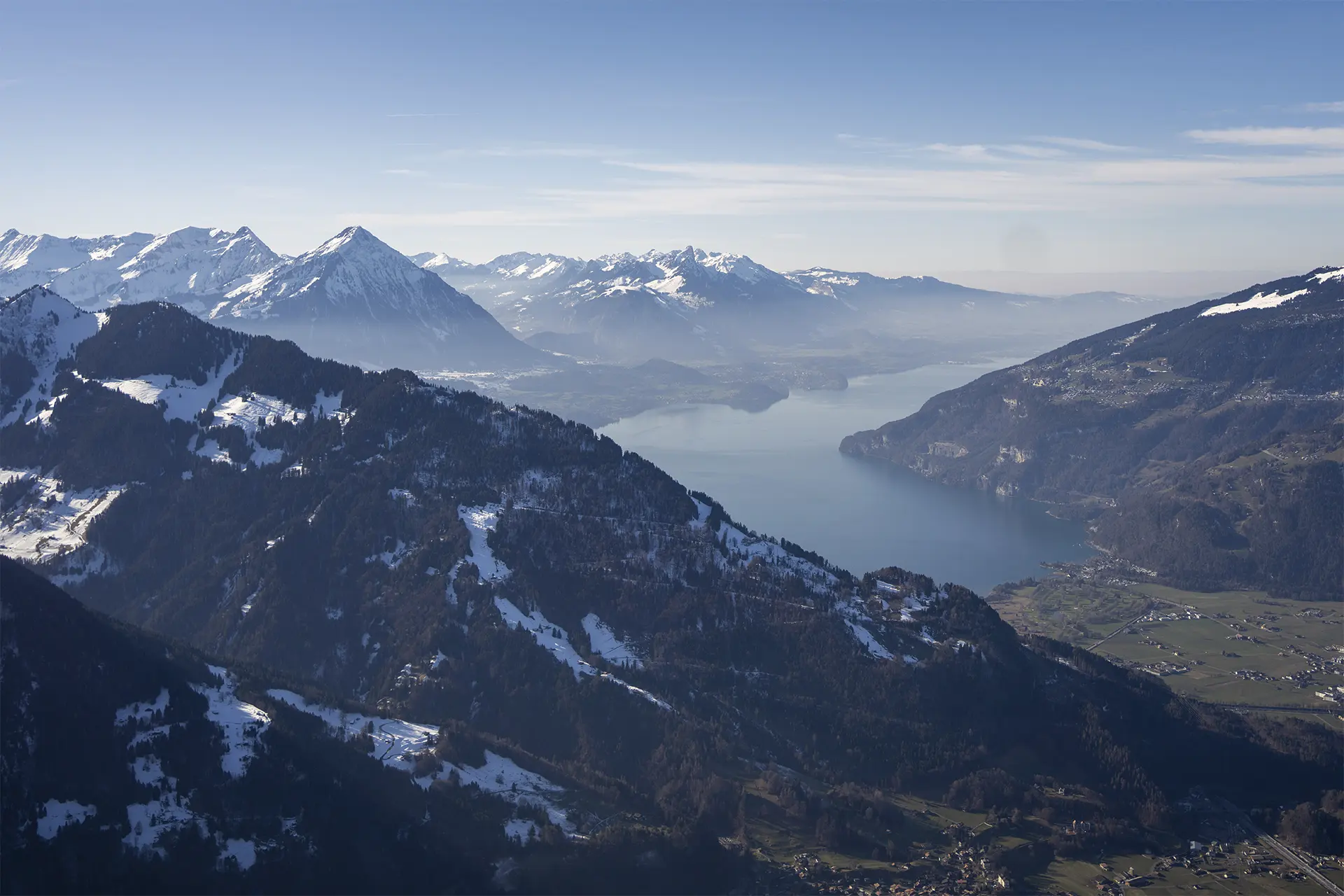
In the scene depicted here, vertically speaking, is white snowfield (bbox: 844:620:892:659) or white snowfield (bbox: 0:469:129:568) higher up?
white snowfield (bbox: 0:469:129:568)

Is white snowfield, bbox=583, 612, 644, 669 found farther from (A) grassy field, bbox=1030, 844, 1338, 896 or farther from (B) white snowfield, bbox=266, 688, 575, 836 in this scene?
(A) grassy field, bbox=1030, 844, 1338, 896

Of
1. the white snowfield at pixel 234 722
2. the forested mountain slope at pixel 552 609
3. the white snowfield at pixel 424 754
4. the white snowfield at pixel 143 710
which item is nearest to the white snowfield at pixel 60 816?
the white snowfield at pixel 143 710

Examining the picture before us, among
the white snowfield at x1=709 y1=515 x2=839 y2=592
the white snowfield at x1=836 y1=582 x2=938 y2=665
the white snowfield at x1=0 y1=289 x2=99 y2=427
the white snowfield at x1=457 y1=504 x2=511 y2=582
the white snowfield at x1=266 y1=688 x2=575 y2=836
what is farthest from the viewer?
the white snowfield at x1=0 y1=289 x2=99 y2=427

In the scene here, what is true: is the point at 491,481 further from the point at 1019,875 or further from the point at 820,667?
the point at 1019,875

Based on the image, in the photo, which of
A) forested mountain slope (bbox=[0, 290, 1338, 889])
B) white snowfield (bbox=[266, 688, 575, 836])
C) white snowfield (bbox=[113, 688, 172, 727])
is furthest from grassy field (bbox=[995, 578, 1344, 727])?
white snowfield (bbox=[113, 688, 172, 727])

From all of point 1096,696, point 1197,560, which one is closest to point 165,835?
point 1096,696

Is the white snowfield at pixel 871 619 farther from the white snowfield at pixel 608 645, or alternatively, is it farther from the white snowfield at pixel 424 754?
the white snowfield at pixel 424 754

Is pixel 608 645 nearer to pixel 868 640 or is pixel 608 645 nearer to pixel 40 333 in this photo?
pixel 868 640
